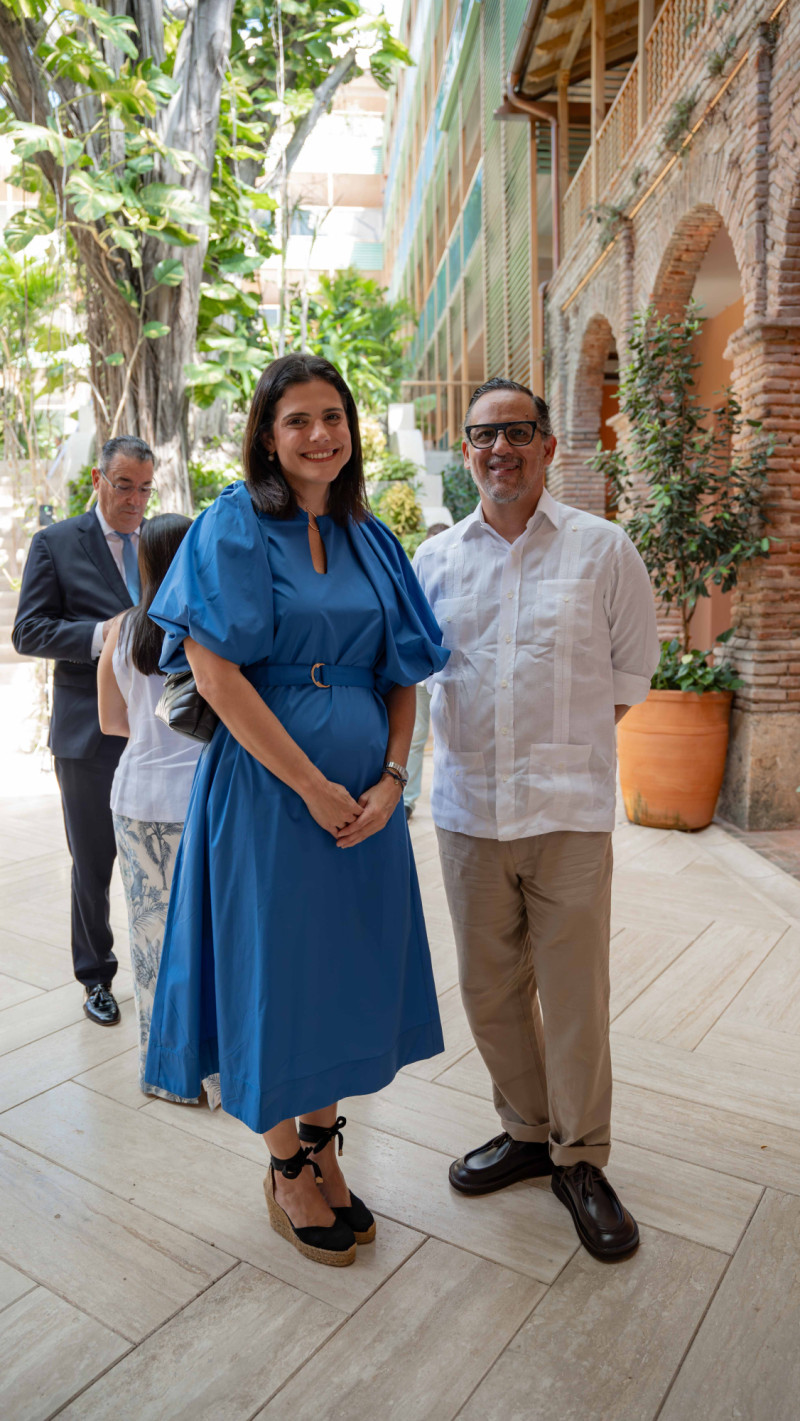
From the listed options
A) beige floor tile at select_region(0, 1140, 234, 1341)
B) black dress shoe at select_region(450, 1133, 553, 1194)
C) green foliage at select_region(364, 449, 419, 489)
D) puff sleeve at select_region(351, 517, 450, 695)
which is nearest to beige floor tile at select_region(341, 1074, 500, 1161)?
black dress shoe at select_region(450, 1133, 553, 1194)

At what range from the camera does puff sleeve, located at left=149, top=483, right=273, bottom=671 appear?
168 cm

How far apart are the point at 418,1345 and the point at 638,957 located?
2.05 m

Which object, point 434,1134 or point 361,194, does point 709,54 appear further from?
point 361,194

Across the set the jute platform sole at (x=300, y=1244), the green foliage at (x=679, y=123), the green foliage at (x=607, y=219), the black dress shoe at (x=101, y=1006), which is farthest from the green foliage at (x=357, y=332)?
the jute platform sole at (x=300, y=1244)

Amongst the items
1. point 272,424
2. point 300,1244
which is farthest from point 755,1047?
point 272,424

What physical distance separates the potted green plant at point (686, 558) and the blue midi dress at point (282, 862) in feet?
12.4

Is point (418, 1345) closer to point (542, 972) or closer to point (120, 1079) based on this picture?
point (542, 972)

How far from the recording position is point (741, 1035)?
2.97m

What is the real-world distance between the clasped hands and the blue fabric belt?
0.62 ft

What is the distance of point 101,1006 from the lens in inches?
125

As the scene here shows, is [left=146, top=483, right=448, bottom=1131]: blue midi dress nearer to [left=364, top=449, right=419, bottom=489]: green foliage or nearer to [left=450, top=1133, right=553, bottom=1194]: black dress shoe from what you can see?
[left=450, top=1133, right=553, bottom=1194]: black dress shoe

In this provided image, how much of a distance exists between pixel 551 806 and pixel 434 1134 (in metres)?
1.03

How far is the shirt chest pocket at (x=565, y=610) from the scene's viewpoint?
77.8 inches

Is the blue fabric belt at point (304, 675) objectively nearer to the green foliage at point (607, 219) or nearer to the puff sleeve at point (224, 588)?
the puff sleeve at point (224, 588)
